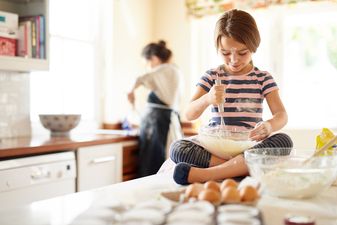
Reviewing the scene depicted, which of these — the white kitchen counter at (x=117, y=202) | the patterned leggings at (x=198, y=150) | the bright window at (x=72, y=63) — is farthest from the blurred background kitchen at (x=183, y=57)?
the white kitchen counter at (x=117, y=202)

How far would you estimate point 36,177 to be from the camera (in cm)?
207

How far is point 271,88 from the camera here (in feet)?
5.52

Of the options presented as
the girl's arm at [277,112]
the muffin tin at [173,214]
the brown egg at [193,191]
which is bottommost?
the muffin tin at [173,214]

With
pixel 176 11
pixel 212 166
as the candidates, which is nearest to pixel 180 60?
pixel 176 11

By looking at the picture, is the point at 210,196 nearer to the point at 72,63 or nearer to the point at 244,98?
the point at 244,98

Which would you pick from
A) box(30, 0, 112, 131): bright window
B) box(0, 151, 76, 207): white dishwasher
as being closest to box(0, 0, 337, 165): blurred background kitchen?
box(30, 0, 112, 131): bright window

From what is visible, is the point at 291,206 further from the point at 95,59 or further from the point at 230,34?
the point at 95,59

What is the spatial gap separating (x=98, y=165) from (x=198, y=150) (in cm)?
118

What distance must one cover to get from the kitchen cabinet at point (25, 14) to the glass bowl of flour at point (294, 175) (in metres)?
1.55

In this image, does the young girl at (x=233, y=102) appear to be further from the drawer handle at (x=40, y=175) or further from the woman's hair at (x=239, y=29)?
the drawer handle at (x=40, y=175)

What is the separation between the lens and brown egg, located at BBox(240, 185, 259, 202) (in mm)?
910

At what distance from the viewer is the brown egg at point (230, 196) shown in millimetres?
905

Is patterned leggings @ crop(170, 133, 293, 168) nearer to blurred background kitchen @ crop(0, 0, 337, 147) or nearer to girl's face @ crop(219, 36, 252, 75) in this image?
girl's face @ crop(219, 36, 252, 75)

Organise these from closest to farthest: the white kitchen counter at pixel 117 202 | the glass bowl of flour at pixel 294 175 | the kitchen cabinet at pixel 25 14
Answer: the white kitchen counter at pixel 117 202
the glass bowl of flour at pixel 294 175
the kitchen cabinet at pixel 25 14
